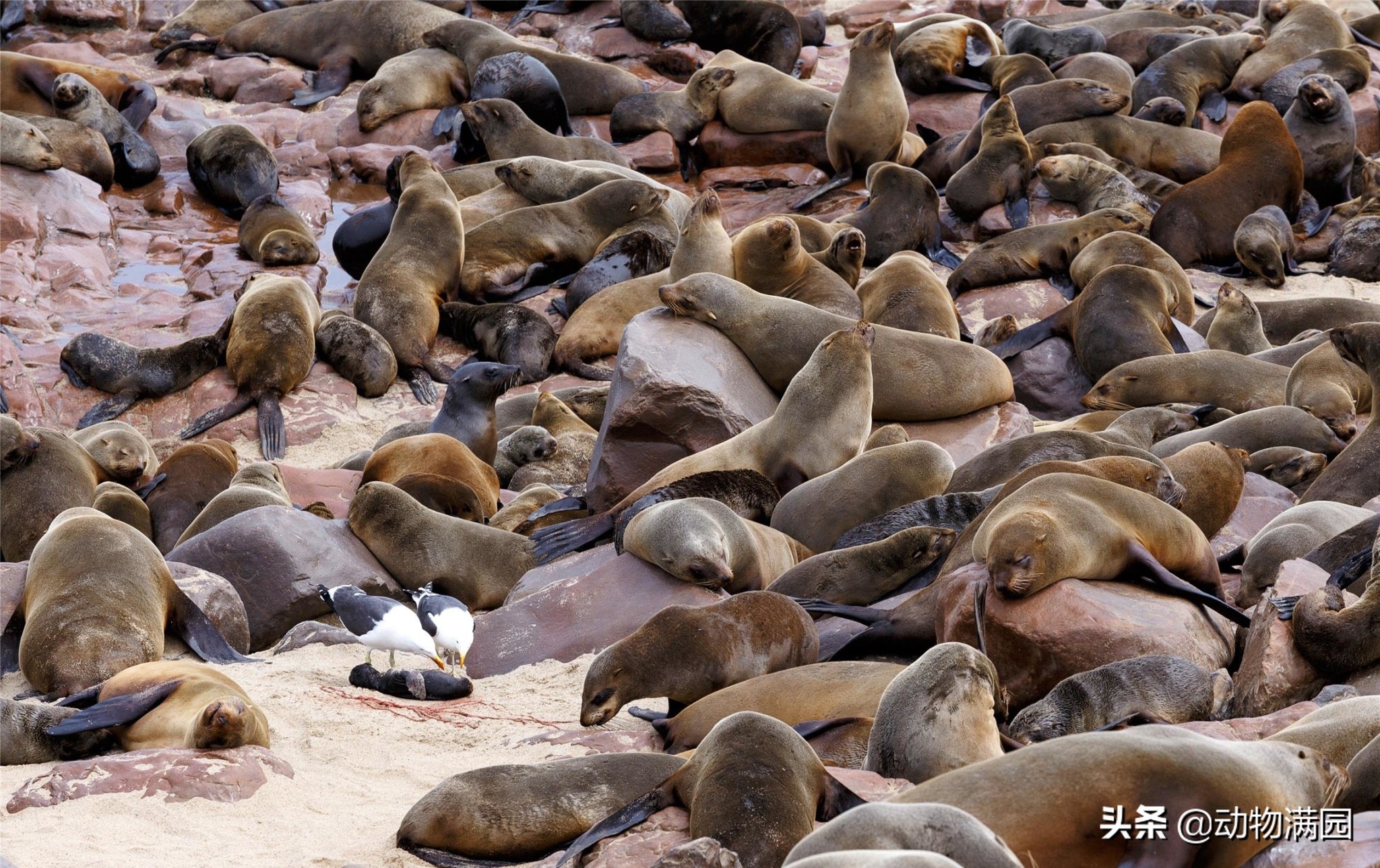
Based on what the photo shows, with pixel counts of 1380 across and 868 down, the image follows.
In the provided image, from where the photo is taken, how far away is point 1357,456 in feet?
22.2

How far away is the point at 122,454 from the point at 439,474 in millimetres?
2114

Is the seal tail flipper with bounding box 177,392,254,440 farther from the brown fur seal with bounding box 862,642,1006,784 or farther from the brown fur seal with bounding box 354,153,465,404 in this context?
the brown fur seal with bounding box 862,642,1006,784

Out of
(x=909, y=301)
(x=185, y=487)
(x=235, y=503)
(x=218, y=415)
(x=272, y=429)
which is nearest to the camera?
(x=235, y=503)

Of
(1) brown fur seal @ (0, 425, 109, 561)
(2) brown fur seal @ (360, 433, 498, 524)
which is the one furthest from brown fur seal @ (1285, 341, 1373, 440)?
(1) brown fur seal @ (0, 425, 109, 561)

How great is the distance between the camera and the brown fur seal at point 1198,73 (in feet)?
48.7

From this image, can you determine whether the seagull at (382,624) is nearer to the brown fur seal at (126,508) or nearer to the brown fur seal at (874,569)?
the brown fur seal at (874,569)

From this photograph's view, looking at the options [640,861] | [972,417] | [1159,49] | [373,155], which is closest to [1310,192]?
[1159,49]

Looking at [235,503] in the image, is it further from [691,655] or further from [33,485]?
[691,655]

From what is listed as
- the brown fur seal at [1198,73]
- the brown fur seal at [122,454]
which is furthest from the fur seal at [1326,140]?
the brown fur seal at [122,454]

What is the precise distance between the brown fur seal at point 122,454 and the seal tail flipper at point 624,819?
6056 millimetres

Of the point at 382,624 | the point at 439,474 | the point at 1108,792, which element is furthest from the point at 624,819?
the point at 439,474

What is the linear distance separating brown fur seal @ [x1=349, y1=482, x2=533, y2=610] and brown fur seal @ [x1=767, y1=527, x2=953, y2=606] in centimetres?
181

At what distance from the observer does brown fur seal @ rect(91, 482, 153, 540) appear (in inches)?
309

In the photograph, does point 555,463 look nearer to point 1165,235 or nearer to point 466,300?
point 466,300
